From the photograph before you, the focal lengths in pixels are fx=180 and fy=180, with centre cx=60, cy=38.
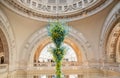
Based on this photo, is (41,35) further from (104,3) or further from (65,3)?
(104,3)

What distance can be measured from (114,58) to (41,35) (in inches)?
280

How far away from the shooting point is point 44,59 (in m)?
21.0

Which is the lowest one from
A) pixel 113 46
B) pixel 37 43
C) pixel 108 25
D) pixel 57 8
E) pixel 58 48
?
pixel 58 48

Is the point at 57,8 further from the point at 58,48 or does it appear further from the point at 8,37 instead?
the point at 58,48

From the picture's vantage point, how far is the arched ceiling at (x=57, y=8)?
15.1 metres

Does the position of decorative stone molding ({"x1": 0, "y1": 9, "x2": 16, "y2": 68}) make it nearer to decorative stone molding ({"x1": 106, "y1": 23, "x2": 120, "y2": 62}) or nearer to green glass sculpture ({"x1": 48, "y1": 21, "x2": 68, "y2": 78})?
green glass sculpture ({"x1": 48, "y1": 21, "x2": 68, "y2": 78})

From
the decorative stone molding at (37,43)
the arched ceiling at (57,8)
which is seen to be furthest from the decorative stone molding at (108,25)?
the decorative stone molding at (37,43)

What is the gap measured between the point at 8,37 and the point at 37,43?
3234mm

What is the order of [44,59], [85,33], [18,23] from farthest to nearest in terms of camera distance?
[44,59] → [85,33] → [18,23]

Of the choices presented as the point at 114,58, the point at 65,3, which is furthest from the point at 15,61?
the point at 114,58

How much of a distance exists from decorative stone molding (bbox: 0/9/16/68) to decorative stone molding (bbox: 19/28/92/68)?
1.18 m

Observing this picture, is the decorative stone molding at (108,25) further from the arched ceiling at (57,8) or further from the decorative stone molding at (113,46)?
the arched ceiling at (57,8)

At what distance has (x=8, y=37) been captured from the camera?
14938mm

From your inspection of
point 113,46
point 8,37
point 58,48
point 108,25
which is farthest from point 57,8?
point 58,48
